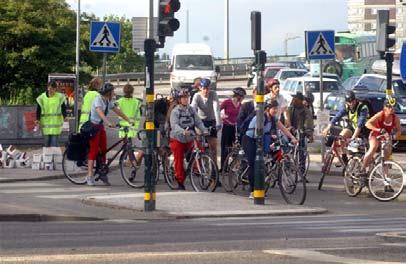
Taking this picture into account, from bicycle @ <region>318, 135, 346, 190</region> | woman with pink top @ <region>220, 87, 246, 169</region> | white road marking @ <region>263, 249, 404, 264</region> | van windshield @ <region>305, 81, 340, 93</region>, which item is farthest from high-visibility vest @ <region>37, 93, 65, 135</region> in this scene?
van windshield @ <region>305, 81, 340, 93</region>

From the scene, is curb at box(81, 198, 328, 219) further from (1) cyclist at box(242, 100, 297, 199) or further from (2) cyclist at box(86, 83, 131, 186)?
(2) cyclist at box(86, 83, 131, 186)

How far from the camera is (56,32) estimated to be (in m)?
40.0

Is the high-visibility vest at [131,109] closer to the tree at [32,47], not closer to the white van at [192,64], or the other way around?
the tree at [32,47]

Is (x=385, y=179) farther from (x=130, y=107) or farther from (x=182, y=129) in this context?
(x=130, y=107)

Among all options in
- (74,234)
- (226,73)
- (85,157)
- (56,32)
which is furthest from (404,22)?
(74,234)

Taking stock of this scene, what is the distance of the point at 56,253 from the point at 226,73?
76238mm

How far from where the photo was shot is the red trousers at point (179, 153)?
20.6m

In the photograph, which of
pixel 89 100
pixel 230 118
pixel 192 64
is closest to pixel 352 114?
pixel 230 118

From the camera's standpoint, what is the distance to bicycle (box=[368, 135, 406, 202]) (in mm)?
20312

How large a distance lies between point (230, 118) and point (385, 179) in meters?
3.74

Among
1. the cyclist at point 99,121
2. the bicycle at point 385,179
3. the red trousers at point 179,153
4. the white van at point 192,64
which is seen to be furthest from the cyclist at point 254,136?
the white van at point 192,64

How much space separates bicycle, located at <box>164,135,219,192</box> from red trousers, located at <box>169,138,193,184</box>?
95 millimetres

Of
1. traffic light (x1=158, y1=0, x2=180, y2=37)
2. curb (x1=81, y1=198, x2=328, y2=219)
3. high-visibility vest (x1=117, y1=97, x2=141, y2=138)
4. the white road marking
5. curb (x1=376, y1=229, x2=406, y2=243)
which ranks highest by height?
traffic light (x1=158, y1=0, x2=180, y2=37)

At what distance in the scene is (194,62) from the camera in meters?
55.9
